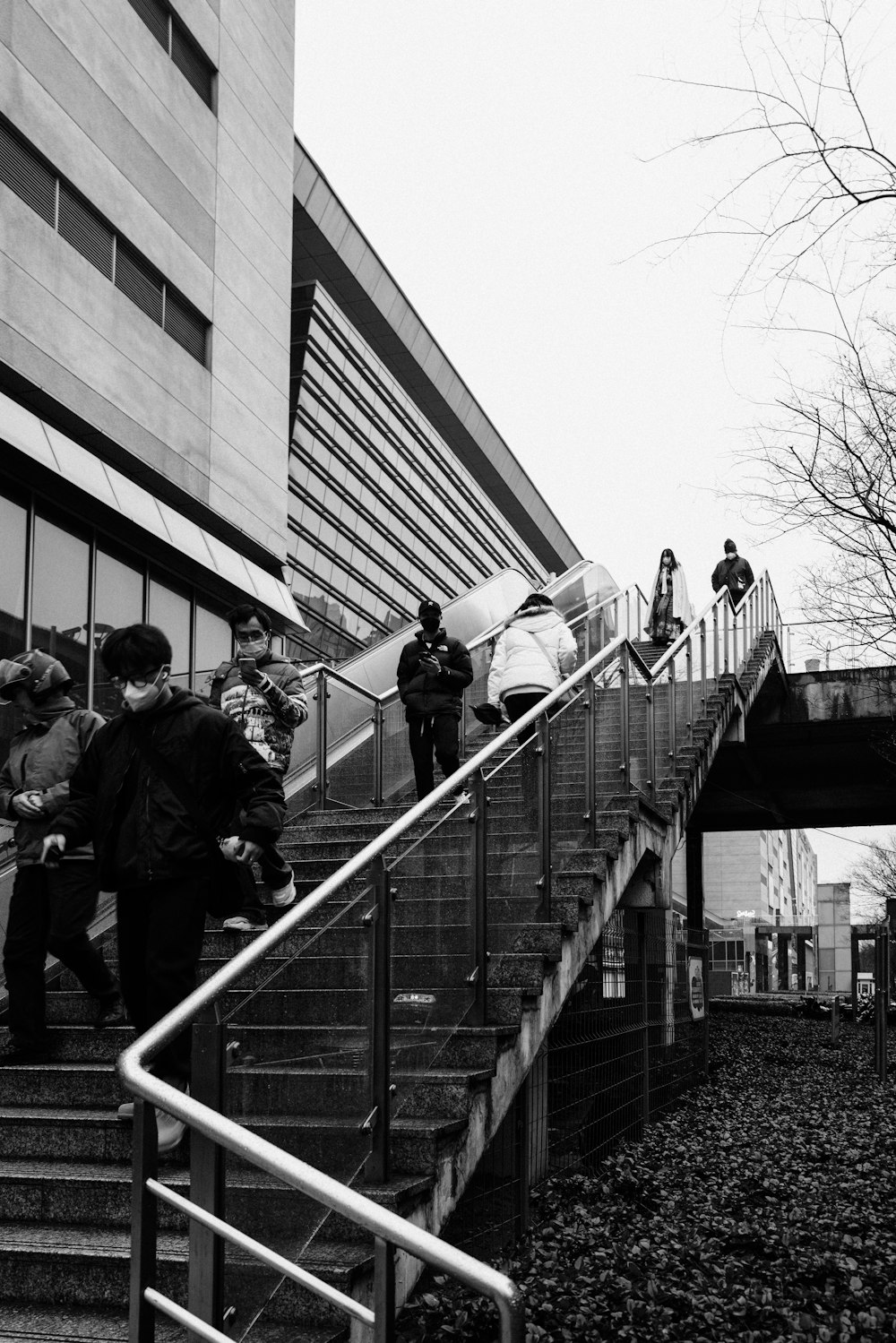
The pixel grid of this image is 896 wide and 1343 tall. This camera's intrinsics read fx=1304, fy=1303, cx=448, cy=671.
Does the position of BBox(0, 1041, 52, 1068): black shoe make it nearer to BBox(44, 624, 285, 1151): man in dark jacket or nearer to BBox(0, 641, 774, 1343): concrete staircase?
BBox(0, 641, 774, 1343): concrete staircase

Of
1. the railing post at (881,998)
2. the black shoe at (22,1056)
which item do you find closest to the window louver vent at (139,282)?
the railing post at (881,998)

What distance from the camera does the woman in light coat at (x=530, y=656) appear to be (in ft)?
30.1

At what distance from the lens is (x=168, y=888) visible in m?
4.45

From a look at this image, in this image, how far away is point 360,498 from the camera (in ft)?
140

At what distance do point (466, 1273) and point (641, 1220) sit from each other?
13.5 ft

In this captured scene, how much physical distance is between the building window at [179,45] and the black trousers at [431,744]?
12609 mm

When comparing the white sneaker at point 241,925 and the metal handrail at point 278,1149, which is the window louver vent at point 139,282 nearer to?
the white sneaker at point 241,925

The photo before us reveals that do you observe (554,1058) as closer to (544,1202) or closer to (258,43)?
(544,1202)

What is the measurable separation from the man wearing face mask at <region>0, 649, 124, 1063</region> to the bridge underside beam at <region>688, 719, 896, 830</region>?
48.5ft

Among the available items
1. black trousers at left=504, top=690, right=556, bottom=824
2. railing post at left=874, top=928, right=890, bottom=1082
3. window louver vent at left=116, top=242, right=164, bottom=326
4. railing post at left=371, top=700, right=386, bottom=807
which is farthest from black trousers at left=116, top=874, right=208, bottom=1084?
window louver vent at left=116, top=242, right=164, bottom=326

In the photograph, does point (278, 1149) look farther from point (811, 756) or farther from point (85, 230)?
point (811, 756)

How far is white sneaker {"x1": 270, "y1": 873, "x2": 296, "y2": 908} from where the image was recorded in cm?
639

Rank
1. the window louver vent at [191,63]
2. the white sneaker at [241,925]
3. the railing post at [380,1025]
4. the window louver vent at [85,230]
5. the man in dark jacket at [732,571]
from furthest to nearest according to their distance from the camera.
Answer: the man in dark jacket at [732,571], the window louver vent at [191,63], the window louver vent at [85,230], the white sneaker at [241,925], the railing post at [380,1025]

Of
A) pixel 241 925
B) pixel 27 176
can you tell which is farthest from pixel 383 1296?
pixel 27 176
